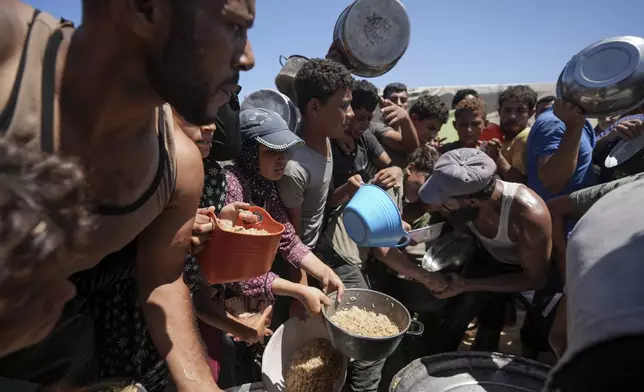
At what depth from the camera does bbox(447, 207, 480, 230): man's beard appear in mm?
2674

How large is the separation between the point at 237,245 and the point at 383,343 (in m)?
0.86

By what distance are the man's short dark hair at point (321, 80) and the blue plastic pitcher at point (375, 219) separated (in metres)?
1.12

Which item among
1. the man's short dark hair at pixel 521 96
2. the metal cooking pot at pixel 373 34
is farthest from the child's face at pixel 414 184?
the man's short dark hair at pixel 521 96

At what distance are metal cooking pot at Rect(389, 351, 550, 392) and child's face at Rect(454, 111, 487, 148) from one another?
3.13 metres

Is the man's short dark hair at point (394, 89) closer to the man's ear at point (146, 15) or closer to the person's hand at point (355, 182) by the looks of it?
the person's hand at point (355, 182)

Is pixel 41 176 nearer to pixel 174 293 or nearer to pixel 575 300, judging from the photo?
pixel 174 293

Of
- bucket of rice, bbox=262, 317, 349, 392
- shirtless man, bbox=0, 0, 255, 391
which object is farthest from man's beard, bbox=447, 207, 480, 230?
shirtless man, bbox=0, 0, 255, 391

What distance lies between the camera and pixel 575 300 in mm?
716

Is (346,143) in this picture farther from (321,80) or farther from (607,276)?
(607,276)

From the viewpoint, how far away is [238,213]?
1940 millimetres

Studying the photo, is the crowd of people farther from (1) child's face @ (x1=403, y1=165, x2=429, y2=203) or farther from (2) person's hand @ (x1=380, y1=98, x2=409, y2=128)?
(2) person's hand @ (x1=380, y1=98, x2=409, y2=128)

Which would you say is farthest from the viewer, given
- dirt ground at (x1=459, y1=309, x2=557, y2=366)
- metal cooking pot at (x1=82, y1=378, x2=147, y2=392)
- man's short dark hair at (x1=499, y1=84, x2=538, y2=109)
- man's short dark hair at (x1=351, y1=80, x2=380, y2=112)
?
man's short dark hair at (x1=499, y1=84, x2=538, y2=109)

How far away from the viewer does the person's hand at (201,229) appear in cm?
163

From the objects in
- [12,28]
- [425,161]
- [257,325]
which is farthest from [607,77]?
[12,28]
